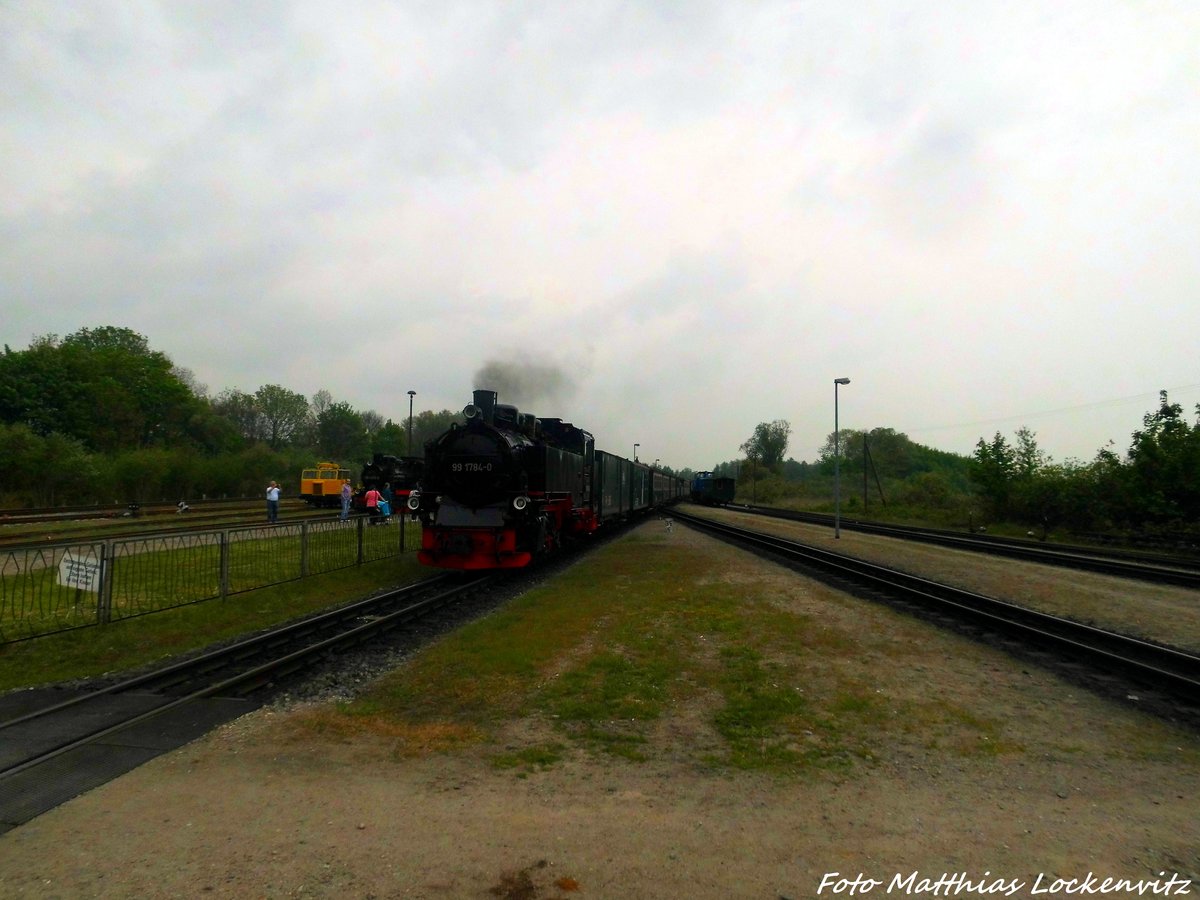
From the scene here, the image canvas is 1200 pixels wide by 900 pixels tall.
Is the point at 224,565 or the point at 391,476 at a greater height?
the point at 391,476

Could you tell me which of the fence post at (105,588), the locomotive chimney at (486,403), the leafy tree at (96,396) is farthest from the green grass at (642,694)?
the leafy tree at (96,396)

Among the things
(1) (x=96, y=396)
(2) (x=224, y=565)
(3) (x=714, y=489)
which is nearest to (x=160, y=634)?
(2) (x=224, y=565)

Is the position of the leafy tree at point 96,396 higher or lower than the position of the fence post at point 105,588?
higher

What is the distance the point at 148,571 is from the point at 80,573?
1.93 meters

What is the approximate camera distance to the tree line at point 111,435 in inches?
1352

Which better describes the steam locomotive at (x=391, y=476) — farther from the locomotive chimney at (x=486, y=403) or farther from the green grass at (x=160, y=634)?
the green grass at (x=160, y=634)

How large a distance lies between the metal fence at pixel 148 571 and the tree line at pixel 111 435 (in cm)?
2537

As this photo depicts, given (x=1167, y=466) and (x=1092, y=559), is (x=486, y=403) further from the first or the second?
(x=1167, y=466)

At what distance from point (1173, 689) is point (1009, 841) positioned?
16.9 ft

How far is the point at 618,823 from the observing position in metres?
4.30

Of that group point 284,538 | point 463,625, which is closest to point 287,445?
point 284,538

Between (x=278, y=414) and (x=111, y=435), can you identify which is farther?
(x=278, y=414)

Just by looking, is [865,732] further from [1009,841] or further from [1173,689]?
[1173,689]

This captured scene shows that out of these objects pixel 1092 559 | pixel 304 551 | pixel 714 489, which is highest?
pixel 714 489
